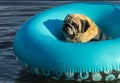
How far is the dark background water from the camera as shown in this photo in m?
6.21

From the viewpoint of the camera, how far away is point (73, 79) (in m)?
5.56

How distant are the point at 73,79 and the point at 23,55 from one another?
715 millimetres

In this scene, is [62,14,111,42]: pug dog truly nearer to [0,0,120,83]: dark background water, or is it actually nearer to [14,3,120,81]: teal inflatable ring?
[14,3,120,81]: teal inflatable ring

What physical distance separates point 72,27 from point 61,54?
453mm

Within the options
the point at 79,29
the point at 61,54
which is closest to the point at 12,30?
the point at 79,29

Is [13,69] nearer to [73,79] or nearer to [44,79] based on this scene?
[44,79]

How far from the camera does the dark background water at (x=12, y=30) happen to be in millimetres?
6215

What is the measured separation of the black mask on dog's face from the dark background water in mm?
698

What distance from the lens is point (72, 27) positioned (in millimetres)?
5680

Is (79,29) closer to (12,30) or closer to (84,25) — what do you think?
(84,25)

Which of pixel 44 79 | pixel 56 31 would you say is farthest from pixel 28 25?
pixel 44 79

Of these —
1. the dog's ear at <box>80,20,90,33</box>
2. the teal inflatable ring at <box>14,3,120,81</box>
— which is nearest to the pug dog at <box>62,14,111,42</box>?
the dog's ear at <box>80,20,90,33</box>

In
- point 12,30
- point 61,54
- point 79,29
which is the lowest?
point 12,30

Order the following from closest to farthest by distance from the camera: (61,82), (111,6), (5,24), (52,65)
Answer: (52,65) → (61,82) → (111,6) → (5,24)
